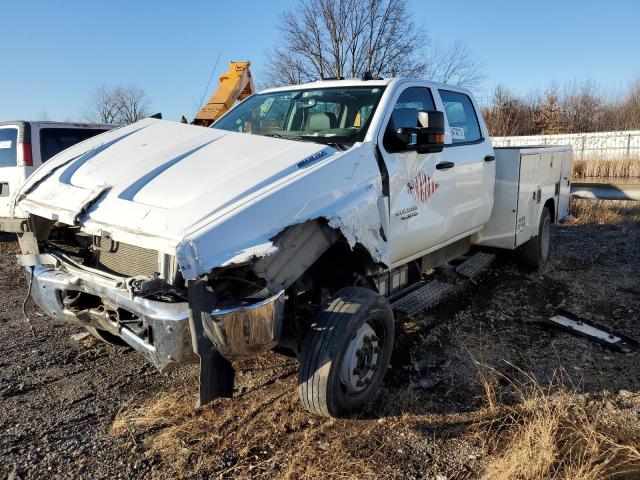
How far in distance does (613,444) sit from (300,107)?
3.19m

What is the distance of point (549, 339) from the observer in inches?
175

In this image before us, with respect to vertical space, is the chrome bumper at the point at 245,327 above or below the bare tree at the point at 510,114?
below

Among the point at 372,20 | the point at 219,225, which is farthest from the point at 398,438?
the point at 372,20

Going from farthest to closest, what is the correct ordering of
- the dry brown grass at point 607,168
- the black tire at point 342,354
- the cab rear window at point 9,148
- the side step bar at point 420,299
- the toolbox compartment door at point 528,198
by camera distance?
the dry brown grass at point 607,168 < the cab rear window at point 9,148 < the toolbox compartment door at point 528,198 < the side step bar at point 420,299 < the black tire at point 342,354

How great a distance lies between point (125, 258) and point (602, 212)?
36.4 feet

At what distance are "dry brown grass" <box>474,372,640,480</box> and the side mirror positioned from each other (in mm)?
1728

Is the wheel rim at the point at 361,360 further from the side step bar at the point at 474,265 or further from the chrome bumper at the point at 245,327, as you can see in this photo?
the side step bar at the point at 474,265

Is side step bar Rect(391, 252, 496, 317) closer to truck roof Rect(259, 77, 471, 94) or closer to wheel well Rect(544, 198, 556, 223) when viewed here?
truck roof Rect(259, 77, 471, 94)

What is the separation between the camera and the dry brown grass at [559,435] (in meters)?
2.53

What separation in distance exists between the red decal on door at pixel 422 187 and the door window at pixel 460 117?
0.72 meters

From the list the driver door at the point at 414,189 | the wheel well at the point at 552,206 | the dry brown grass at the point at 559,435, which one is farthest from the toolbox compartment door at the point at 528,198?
the dry brown grass at the point at 559,435

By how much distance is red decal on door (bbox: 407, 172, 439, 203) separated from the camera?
12.5ft

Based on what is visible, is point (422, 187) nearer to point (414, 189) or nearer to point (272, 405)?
point (414, 189)

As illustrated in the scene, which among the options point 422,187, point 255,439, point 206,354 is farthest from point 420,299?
point 206,354
